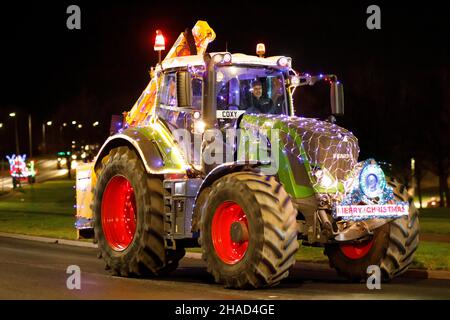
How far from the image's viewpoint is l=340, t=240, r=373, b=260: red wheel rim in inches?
567

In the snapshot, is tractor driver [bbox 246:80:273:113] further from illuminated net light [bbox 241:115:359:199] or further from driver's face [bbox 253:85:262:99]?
illuminated net light [bbox 241:115:359:199]

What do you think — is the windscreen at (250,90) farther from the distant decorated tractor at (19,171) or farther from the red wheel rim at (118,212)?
the distant decorated tractor at (19,171)

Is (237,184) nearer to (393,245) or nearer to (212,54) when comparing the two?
(212,54)

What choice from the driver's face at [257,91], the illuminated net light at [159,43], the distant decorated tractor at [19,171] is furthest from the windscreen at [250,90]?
the distant decorated tractor at [19,171]

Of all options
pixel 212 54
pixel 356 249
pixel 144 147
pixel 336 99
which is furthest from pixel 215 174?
pixel 356 249

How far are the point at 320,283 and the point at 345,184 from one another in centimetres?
209

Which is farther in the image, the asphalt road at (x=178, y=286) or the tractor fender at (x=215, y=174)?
the tractor fender at (x=215, y=174)

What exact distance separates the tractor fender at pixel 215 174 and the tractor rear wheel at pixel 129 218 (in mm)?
961

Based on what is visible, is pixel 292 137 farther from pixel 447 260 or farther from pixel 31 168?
pixel 31 168

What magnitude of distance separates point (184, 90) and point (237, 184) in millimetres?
1998

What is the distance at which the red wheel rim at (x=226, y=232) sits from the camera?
13.1 m

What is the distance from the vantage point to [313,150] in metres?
13.4

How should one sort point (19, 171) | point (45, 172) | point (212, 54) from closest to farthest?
point (212, 54) → point (19, 171) → point (45, 172)
